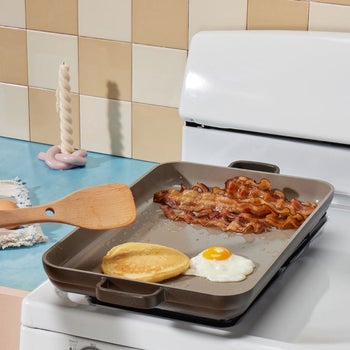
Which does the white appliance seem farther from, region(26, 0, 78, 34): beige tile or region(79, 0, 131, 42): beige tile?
region(26, 0, 78, 34): beige tile

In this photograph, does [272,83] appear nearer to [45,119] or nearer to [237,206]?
[237,206]

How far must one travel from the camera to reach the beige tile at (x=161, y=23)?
6.37 ft

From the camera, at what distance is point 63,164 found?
2.01 m

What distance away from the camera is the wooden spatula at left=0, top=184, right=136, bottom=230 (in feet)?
4.21

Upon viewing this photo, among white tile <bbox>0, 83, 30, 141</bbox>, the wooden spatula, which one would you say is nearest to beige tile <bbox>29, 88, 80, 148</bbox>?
white tile <bbox>0, 83, 30, 141</bbox>

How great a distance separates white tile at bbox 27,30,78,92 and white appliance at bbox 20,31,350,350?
438 millimetres

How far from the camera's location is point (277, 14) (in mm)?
1832

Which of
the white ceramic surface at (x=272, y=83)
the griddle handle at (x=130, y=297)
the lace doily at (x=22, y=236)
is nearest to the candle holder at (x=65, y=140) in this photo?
the lace doily at (x=22, y=236)

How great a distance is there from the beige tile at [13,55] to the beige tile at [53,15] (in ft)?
0.14

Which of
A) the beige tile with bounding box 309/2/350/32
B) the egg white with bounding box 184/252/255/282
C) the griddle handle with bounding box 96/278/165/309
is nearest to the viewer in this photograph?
the griddle handle with bounding box 96/278/165/309

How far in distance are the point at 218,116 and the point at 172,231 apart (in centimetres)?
33

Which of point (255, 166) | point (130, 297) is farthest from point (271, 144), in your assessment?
point (130, 297)

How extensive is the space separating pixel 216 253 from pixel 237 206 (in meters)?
0.19

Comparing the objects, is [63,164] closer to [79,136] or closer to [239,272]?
[79,136]
